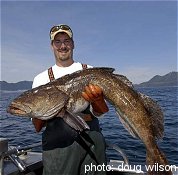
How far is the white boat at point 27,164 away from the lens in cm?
536

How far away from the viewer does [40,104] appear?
15.4 ft

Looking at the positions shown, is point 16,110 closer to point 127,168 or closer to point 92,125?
point 92,125

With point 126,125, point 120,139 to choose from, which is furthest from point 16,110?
point 120,139

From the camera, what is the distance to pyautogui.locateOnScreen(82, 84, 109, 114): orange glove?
14.8ft

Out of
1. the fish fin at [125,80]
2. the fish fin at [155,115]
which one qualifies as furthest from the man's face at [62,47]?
the fish fin at [155,115]

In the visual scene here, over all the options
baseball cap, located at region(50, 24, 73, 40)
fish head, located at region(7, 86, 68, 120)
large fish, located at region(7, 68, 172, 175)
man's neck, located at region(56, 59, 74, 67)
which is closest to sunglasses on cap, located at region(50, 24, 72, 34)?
baseball cap, located at region(50, 24, 73, 40)

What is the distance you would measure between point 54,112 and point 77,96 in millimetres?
431

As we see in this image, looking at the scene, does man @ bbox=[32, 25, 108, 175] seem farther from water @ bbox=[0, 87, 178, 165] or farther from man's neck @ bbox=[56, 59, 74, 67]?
water @ bbox=[0, 87, 178, 165]

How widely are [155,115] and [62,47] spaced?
2015 mm

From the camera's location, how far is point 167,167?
4.22 metres

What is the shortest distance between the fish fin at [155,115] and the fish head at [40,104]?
4.10 ft

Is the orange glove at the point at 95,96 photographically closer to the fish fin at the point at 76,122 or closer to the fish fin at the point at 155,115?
the fish fin at the point at 76,122

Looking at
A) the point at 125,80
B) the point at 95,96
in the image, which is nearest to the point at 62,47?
the point at 95,96

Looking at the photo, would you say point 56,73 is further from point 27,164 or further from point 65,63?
point 27,164
